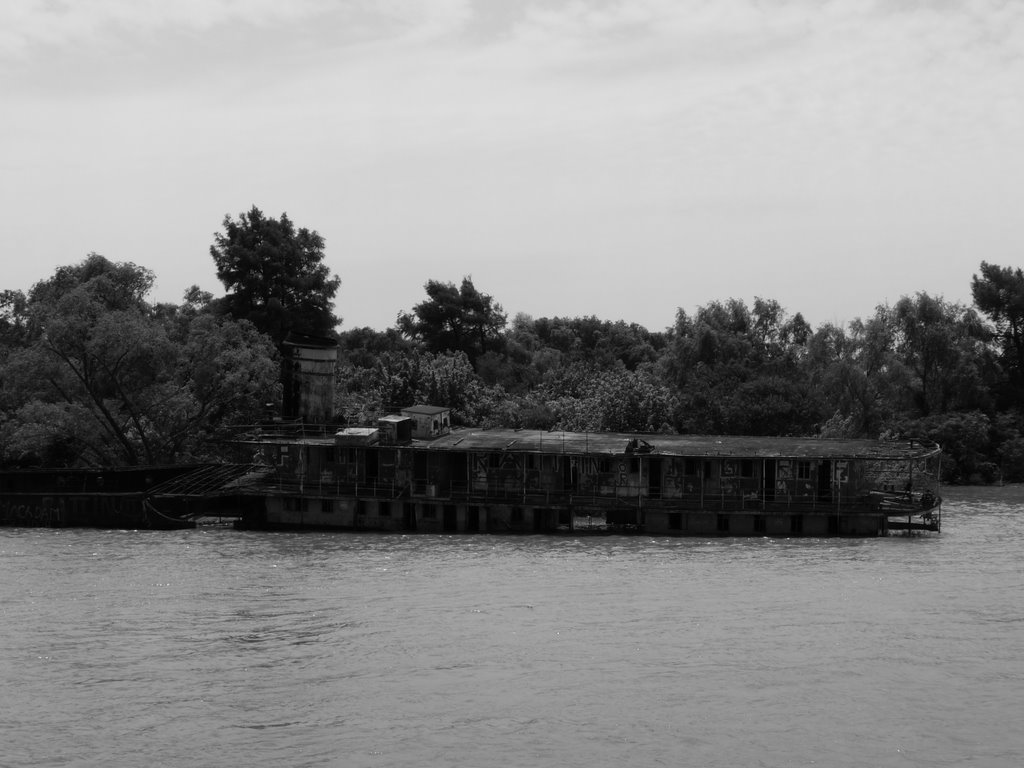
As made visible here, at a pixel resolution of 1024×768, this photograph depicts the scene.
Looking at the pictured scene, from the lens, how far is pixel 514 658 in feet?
104

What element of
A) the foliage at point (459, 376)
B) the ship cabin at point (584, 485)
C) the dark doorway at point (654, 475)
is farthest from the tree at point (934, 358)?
the dark doorway at point (654, 475)

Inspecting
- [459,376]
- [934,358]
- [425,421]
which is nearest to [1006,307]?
[934,358]

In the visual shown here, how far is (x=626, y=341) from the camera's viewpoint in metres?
134

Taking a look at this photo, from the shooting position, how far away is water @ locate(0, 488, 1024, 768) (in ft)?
85.4

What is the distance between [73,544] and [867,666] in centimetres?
3151

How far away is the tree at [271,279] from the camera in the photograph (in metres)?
90.2

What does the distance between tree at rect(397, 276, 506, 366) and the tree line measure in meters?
9.25

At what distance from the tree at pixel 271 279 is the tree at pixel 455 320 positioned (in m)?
17.7

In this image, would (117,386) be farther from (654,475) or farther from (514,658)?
(514,658)

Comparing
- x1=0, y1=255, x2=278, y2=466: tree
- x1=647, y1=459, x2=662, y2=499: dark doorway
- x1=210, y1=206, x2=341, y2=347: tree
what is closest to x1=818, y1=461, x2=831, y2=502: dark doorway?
x1=647, y1=459, x2=662, y2=499: dark doorway

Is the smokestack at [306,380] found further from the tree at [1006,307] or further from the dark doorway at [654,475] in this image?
the tree at [1006,307]

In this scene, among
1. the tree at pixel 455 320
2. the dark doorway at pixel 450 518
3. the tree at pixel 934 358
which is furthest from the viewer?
the tree at pixel 455 320

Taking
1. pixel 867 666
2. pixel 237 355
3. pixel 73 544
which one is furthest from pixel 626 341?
pixel 867 666

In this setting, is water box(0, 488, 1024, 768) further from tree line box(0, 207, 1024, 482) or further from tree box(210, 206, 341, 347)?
tree box(210, 206, 341, 347)
